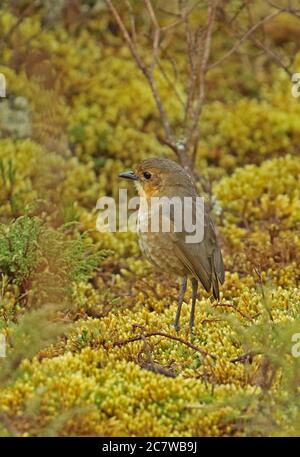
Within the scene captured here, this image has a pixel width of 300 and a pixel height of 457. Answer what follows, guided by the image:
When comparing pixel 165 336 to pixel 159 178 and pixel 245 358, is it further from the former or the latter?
pixel 159 178

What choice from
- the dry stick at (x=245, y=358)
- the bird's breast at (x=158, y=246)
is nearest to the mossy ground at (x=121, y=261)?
the dry stick at (x=245, y=358)

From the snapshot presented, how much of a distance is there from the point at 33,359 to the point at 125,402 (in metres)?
0.60

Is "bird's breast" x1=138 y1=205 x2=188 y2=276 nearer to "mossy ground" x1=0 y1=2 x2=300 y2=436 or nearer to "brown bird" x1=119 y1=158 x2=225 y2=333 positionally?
"brown bird" x1=119 y1=158 x2=225 y2=333

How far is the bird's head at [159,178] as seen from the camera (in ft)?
17.4

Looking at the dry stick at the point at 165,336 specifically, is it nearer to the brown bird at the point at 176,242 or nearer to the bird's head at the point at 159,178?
the brown bird at the point at 176,242

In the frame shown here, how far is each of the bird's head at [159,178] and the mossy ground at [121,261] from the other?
692 mm

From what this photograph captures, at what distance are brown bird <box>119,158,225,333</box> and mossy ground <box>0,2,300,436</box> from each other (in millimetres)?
228

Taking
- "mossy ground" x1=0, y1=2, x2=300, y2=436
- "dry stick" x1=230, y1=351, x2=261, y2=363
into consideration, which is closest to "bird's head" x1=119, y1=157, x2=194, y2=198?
"mossy ground" x1=0, y1=2, x2=300, y2=436

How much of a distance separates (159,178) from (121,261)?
1.52m

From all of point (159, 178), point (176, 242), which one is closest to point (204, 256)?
point (176, 242)

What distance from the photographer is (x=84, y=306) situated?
19.3 ft

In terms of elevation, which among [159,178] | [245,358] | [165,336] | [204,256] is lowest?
[245,358]

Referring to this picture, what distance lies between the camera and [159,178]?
5355 mm
